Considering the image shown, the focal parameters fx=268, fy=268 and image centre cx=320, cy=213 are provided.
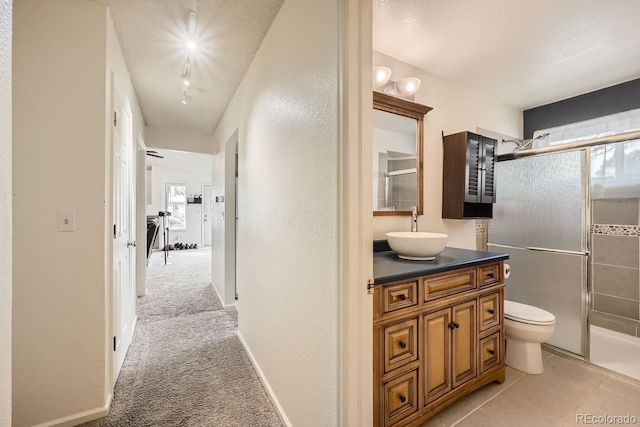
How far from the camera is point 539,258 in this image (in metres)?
2.53

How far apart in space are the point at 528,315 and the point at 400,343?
4.48 feet

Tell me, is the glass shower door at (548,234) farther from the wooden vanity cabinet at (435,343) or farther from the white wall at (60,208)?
the white wall at (60,208)

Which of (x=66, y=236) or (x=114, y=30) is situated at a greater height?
(x=114, y=30)

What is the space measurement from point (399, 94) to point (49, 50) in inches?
91.0

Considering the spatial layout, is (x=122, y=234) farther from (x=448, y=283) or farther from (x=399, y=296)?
(x=448, y=283)

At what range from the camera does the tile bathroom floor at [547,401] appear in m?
1.56

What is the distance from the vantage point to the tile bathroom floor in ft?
5.11

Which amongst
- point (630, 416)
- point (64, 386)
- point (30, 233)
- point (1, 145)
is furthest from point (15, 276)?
point (630, 416)

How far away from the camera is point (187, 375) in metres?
2.00

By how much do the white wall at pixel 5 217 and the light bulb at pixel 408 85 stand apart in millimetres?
2213

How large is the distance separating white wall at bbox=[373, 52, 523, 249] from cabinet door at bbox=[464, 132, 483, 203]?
0.22 metres

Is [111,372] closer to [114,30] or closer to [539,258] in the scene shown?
[114,30]

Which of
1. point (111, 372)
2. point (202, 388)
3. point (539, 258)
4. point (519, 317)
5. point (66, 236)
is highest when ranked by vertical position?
point (66, 236)

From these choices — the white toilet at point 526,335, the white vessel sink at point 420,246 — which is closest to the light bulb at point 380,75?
the white vessel sink at point 420,246
